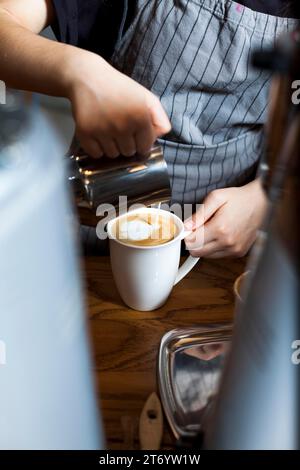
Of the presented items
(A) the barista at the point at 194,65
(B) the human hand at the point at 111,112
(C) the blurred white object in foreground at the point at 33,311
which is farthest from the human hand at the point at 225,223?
(C) the blurred white object in foreground at the point at 33,311

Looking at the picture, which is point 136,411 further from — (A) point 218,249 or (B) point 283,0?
(B) point 283,0

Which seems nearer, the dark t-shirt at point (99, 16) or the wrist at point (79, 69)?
the wrist at point (79, 69)

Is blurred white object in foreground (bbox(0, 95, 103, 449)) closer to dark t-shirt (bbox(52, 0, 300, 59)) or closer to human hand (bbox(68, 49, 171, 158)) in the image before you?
human hand (bbox(68, 49, 171, 158))

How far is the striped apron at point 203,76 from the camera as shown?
0.81 metres

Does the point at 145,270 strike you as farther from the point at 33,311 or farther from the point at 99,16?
the point at 99,16

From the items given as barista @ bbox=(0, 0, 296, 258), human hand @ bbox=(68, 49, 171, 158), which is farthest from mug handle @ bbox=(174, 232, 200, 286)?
human hand @ bbox=(68, 49, 171, 158)

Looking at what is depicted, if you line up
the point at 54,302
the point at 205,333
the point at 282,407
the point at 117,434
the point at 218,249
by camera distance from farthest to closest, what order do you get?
the point at 218,249 < the point at 205,333 < the point at 117,434 < the point at 54,302 < the point at 282,407

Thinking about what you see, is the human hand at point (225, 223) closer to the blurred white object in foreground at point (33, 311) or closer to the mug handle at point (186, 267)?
the mug handle at point (186, 267)

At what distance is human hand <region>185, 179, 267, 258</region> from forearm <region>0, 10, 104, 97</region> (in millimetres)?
257

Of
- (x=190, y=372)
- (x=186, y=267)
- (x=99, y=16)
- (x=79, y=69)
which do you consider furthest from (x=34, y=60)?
(x=190, y=372)

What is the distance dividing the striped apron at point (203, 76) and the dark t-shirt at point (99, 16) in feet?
0.05

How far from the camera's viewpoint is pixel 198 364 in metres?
0.54
